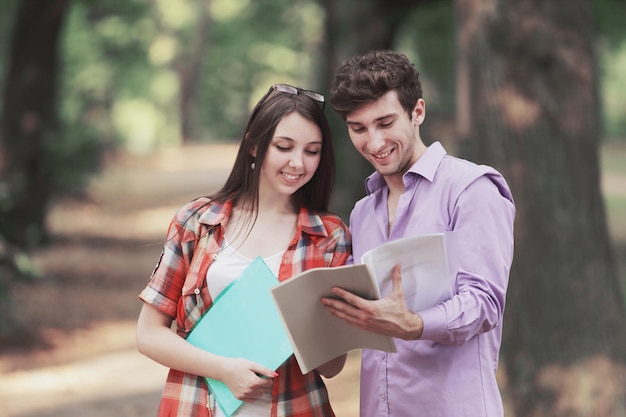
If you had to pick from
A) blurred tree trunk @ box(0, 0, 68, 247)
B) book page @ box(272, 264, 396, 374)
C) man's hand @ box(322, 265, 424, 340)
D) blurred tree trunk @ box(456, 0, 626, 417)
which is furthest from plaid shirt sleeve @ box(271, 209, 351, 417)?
blurred tree trunk @ box(0, 0, 68, 247)

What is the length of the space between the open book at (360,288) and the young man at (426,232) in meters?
0.04

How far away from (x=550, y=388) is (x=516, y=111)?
178cm

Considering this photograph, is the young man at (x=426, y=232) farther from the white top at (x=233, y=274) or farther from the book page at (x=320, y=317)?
the white top at (x=233, y=274)

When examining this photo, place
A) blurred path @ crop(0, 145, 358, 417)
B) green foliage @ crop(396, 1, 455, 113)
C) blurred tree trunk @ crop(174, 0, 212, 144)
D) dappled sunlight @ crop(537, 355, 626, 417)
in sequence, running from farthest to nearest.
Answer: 1. blurred tree trunk @ crop(174, 0, 212, 144)
2. green foliage @ crop(396, 1, 455, 113)
3. blurred path @ crop(0, 145, 358, 417)
4. dappled sunlight @ crop(537, 355, 626, 417)

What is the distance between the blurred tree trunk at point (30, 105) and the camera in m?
13.6

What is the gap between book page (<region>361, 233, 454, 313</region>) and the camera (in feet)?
8.00

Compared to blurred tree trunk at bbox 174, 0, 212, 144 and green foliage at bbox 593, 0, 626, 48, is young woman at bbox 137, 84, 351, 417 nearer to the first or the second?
green foliage at bbox 593, 0, 626, 48

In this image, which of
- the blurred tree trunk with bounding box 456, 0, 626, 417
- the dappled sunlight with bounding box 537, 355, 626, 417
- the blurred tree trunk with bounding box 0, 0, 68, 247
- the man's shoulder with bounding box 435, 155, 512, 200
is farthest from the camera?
the blurred tree trunk with bounding box 0, 0, 68, 247

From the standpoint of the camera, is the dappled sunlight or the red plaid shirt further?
the dappled sunlight

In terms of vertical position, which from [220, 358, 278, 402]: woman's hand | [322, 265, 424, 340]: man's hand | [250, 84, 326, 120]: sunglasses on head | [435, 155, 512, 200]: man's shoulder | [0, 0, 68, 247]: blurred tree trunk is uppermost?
[0, 0, 68, 247]: blurred tree trunk

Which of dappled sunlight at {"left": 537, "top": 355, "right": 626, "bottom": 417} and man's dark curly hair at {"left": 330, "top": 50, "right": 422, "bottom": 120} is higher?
man's dark curly hair at {"left": 330, "top": 50, "right": 422, "bottom": 120}

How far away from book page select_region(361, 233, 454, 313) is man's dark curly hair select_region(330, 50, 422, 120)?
0.53m

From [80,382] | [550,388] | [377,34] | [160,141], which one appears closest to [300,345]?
[550,388]

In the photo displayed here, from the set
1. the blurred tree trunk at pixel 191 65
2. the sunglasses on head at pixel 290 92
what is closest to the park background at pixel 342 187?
the sunglasses on head at pixel 290 92
